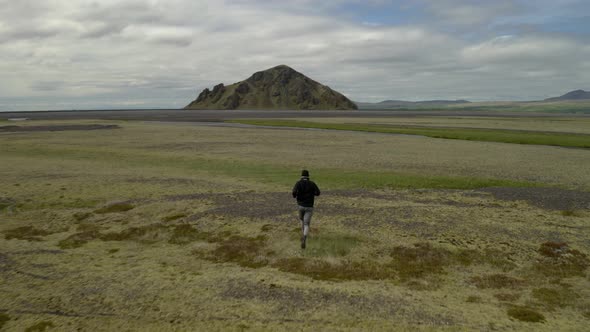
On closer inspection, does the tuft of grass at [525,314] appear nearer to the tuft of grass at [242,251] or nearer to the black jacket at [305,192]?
the black jacket at [305,192]

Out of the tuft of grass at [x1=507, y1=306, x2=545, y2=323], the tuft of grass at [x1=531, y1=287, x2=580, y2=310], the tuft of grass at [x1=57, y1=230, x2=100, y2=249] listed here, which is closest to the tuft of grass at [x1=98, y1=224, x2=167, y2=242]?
the tuft of grass at [x1=57, y1=230, x2=100, y2=249]

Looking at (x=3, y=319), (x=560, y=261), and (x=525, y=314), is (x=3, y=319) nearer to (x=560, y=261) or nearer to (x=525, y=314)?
(x=525, y=314)

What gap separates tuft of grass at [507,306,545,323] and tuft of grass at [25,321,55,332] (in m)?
13.6

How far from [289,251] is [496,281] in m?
8.13

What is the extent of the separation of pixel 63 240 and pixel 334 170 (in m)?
22.8

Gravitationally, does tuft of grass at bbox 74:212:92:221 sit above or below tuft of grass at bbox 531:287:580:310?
above

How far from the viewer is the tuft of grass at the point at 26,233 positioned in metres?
18.6

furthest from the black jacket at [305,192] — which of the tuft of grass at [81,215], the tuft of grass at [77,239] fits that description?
the tuft of grass at [81,215]

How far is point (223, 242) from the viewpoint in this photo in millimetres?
18016

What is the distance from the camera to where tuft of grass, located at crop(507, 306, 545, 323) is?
11211 mm

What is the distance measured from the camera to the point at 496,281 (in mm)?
13992

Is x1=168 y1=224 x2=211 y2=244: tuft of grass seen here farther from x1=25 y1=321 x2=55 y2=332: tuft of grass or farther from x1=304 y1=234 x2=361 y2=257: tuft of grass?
x1=25 y1=321 x2=55 y2=332: tuft of grass

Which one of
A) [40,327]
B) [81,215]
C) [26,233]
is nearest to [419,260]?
[40,327]

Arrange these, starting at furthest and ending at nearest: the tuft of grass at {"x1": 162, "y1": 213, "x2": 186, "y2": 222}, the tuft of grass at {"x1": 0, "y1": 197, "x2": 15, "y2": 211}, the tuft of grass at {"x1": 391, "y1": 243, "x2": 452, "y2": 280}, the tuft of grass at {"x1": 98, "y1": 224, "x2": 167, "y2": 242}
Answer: the tuft of grass at {"x1": 0, "y1": 197, "x2": 15, "y2": 211} < the tuft of grass at {"x1": 162, "y1": 213, "x2": 186, "y2": 222} < the tuft of grass at {"x1": 98, "y1": 224, "x2": 167, "y2": 242} < the tuft of grass at {"x1": 391, "y1": 243, "x2": 452, "y2": 280}
